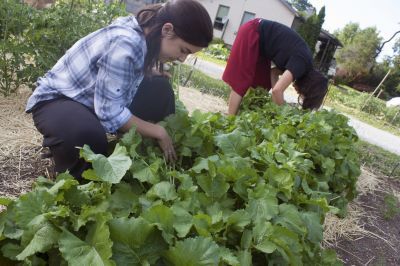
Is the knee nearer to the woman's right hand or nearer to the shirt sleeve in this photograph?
the shirt sleeve

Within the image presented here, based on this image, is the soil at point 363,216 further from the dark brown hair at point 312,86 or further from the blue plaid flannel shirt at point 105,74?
the dark brown hair at point 312,86

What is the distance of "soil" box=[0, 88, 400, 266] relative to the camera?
2.41 meters

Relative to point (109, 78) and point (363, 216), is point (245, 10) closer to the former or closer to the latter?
point (363, 216)

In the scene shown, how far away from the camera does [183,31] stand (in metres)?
1.92

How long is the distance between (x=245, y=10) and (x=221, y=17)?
1831 millimetres

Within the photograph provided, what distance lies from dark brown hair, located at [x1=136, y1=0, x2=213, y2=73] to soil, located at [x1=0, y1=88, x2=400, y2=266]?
3.32 ft

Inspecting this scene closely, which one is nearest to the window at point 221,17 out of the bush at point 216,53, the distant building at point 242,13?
the distant building at point 242,13

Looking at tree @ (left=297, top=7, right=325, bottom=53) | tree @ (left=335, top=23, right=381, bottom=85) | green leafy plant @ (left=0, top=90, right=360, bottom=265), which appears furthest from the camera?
tree @ (left=335, top=23, right=381, bottom=85)

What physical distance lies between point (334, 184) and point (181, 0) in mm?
1795

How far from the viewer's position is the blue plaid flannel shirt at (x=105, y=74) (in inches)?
73.0

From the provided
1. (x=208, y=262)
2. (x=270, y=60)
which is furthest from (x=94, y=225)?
(x=270, y=60)

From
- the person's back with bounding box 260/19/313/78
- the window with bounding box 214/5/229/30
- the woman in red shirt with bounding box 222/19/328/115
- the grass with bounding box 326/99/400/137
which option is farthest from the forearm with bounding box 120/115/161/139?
the window with bounding box 214/5/229/30

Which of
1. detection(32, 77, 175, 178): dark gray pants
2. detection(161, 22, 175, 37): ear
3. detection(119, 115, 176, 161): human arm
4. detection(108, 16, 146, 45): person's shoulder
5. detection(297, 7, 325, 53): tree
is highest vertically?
detection(297, 7, 325, 53): tree

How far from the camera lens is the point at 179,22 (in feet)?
6.27
